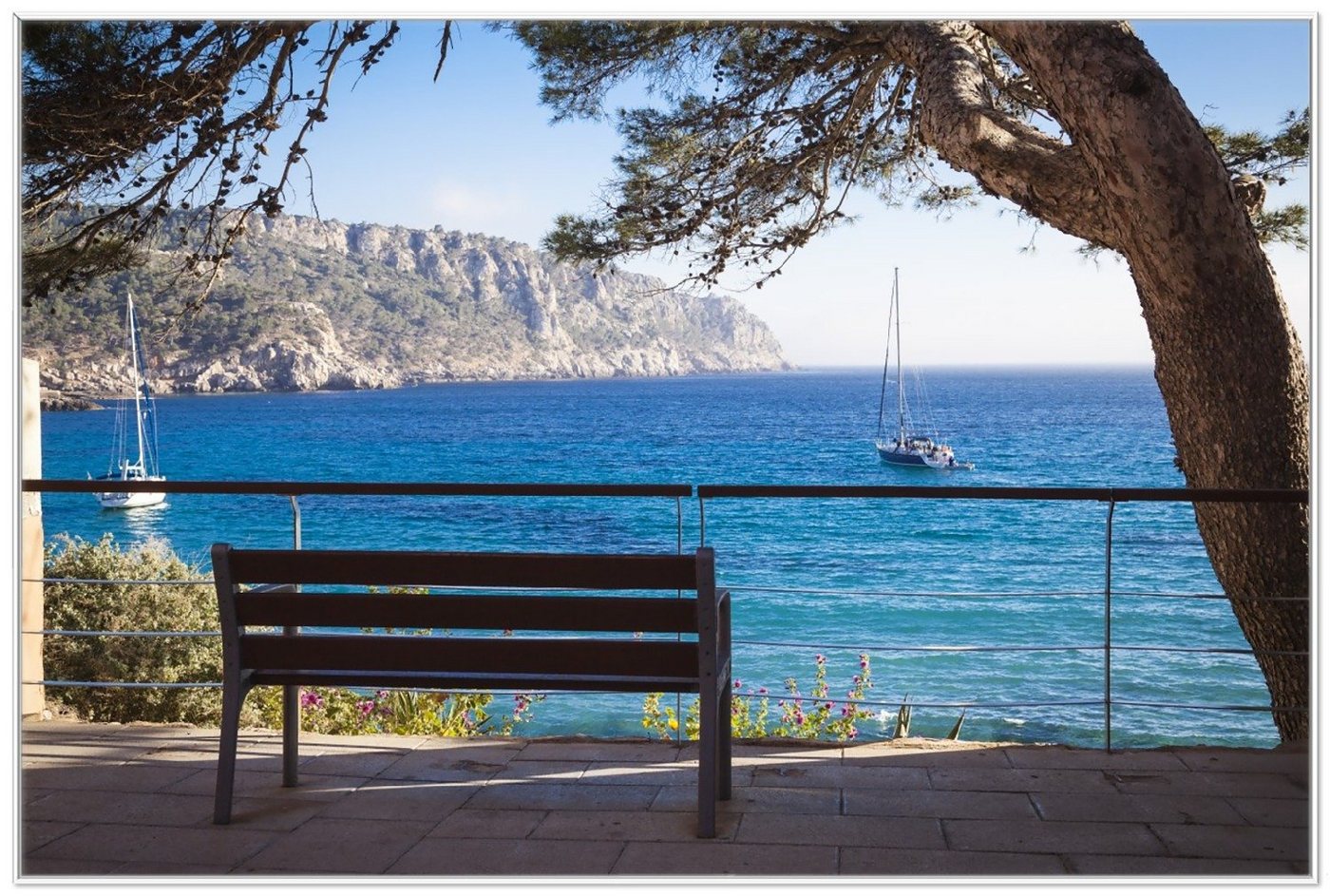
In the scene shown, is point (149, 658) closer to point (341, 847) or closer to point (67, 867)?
point (67, 867)

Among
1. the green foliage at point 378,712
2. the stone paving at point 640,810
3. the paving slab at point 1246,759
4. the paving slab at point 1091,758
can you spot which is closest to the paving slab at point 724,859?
the stone paving at point 640,810

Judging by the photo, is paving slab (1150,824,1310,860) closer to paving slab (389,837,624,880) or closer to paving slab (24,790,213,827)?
paving slab (389,837,624,880)

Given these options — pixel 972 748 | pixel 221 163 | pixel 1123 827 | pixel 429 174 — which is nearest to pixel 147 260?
pixel 221 163

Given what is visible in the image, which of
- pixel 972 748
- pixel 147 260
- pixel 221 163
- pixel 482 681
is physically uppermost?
pixel 221 163

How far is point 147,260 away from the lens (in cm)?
487

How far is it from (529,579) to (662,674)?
0.32 m

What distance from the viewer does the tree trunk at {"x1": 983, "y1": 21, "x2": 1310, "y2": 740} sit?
3.48 m

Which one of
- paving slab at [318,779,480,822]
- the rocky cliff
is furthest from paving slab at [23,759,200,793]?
the rocky cliff

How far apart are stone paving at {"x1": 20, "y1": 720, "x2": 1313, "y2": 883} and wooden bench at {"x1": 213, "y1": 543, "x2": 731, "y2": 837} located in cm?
18

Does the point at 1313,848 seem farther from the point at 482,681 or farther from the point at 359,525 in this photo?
the point at 359,525

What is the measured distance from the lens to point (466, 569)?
2305 mm

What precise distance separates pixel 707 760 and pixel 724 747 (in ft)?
0.92

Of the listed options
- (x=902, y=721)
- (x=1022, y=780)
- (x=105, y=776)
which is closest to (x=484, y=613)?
(x=105, y=776)

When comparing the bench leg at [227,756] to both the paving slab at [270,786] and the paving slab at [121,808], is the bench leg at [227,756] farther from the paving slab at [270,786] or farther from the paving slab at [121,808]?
the paving slab at [270,786]
